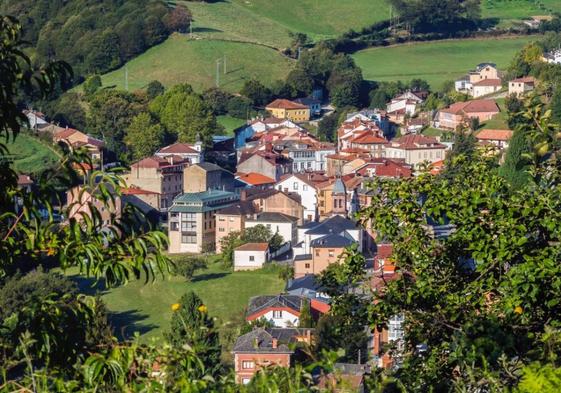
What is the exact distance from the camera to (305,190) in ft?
104

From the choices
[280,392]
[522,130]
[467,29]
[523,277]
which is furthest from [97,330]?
[467,29]

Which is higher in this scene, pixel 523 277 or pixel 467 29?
pixel 523 277

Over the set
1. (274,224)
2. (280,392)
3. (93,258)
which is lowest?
(274,224)

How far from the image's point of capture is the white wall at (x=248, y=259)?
26.1 meters

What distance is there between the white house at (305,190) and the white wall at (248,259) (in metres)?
4.75

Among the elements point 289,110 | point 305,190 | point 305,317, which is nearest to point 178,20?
point 289,110

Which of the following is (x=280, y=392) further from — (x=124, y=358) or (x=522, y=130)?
(x=522, y=130)

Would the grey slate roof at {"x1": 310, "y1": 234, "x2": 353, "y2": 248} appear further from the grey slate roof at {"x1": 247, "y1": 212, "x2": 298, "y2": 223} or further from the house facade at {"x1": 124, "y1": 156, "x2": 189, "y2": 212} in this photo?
the house facade at {"x1": 124, "y1": 156, "x2": 189, "y2": 212}

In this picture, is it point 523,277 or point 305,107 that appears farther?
point 305,107

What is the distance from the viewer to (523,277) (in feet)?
15.7

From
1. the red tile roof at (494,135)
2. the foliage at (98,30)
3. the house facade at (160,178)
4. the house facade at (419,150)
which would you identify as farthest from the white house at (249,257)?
the foliage at (98,30)

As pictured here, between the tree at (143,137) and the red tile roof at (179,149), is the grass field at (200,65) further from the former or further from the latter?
the red tile roof at (179,149)

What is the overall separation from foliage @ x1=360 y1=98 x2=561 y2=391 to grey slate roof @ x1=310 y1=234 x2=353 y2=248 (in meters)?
19.9

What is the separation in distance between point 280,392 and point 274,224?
25161 millimetres
